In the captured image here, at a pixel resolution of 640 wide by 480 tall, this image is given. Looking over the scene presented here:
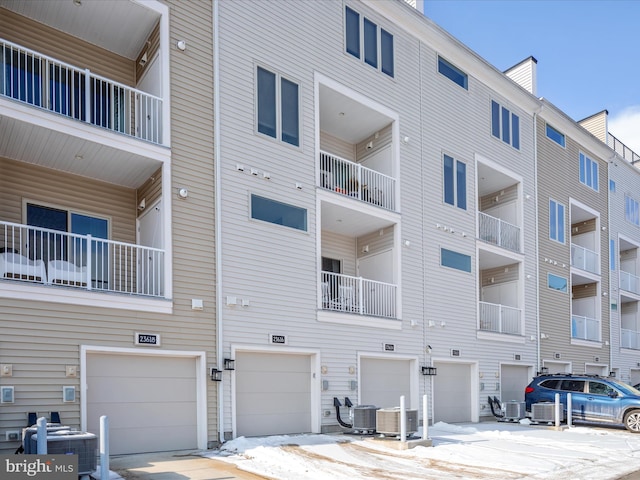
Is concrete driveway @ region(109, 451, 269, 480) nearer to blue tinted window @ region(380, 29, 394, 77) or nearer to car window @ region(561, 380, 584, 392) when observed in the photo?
blue tinted window @ region(380, 29, 394, 77)

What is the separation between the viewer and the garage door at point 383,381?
649 inches

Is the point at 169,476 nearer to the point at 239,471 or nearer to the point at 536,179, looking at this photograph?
the point at 239,471

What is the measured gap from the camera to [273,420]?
14.0 meters

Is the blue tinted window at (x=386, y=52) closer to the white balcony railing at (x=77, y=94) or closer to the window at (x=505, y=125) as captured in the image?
the window at (x=505, y=125)

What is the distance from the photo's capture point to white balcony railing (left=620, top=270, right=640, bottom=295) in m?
32.3

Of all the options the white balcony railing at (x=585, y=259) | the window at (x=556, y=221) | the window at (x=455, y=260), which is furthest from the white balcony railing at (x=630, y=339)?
the window at (x=455, y=260)

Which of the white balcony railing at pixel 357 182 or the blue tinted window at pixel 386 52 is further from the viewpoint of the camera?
the blue tinted window at pixel 386 52

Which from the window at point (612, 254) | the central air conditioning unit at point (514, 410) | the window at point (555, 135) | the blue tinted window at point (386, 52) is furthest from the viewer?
the window at point (612, 254)

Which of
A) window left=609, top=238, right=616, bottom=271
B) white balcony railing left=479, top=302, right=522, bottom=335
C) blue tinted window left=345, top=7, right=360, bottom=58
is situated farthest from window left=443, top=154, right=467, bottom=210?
window left=609, top=238, right=616, bottom=271

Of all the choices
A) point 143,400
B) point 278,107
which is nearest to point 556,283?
point 278,107

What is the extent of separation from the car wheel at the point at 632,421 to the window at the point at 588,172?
1404 centimetres

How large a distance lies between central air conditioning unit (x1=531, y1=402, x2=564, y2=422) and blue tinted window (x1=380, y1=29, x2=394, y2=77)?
11.3 meters

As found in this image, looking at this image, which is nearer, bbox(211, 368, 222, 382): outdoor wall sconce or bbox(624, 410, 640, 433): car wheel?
bbox(211, 368, 222, 382): outdoor wall sconce

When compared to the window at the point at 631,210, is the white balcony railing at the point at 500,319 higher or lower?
lower
